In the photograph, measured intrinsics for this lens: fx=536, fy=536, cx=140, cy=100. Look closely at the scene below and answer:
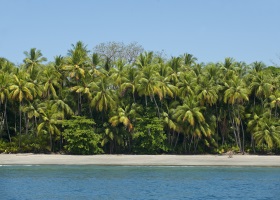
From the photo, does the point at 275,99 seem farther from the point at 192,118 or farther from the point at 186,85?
the point at 192,118

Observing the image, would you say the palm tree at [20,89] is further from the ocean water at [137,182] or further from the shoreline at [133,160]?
the ocean water at [137,182]

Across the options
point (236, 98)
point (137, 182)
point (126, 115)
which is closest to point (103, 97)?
point (126, 115)

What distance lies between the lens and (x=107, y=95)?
214 ft

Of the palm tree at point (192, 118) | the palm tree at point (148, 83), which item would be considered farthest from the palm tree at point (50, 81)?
Result: the palm tree at point (192, 118)

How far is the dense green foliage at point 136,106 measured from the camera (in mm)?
65125

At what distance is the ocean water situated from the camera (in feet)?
109

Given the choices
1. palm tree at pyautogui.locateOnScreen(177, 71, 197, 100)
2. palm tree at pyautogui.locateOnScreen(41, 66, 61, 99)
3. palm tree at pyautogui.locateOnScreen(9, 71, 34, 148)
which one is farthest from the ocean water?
palm tree at pyautogui.locateOnScreen(177, 71, 197, 100)

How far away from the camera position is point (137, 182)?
39.7 metres

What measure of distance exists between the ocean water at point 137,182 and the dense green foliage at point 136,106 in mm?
13619

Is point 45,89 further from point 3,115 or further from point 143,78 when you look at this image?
point 143,78

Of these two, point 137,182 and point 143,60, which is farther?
point 143,60

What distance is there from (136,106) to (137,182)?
91.4ft

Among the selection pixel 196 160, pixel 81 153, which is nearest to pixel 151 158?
pixel 196 160

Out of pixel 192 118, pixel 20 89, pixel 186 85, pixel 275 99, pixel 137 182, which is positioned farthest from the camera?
pixel 275 99
